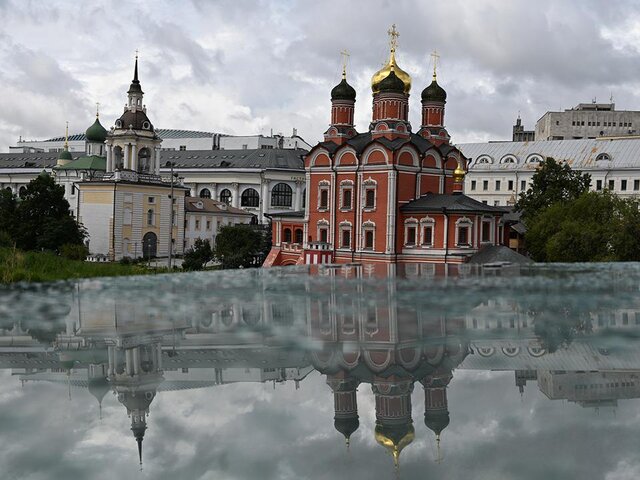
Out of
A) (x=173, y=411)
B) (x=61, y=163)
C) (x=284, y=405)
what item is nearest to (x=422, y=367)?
(x=284, y=405)

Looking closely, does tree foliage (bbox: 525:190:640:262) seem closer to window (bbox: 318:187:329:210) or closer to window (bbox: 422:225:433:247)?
window (bbox: 422:225:433:247)

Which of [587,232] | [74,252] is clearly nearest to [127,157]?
[74,252]

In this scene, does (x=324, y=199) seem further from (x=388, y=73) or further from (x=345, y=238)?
(x=388, y=73)

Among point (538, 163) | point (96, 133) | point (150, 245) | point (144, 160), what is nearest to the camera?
point (150, 245)

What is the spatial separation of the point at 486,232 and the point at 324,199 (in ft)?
34.7

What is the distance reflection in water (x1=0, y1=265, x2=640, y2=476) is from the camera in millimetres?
8227

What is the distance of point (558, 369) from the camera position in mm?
9227

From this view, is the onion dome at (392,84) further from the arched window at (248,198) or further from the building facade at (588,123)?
the building facade at (588,123)

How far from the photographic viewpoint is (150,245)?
62.4 metres

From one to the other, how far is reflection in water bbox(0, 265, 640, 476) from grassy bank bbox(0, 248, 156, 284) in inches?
77.2

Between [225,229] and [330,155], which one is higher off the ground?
[330,155]

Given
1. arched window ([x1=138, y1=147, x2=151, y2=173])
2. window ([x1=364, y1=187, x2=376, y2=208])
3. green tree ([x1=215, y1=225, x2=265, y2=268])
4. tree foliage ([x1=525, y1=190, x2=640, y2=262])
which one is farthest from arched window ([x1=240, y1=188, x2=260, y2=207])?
tree foliage ([x1=525, y1=190, x2=640, y2=262])

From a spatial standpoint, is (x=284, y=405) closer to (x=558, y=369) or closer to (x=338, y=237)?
(x=558, y=369)

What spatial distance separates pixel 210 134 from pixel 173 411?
391ft
